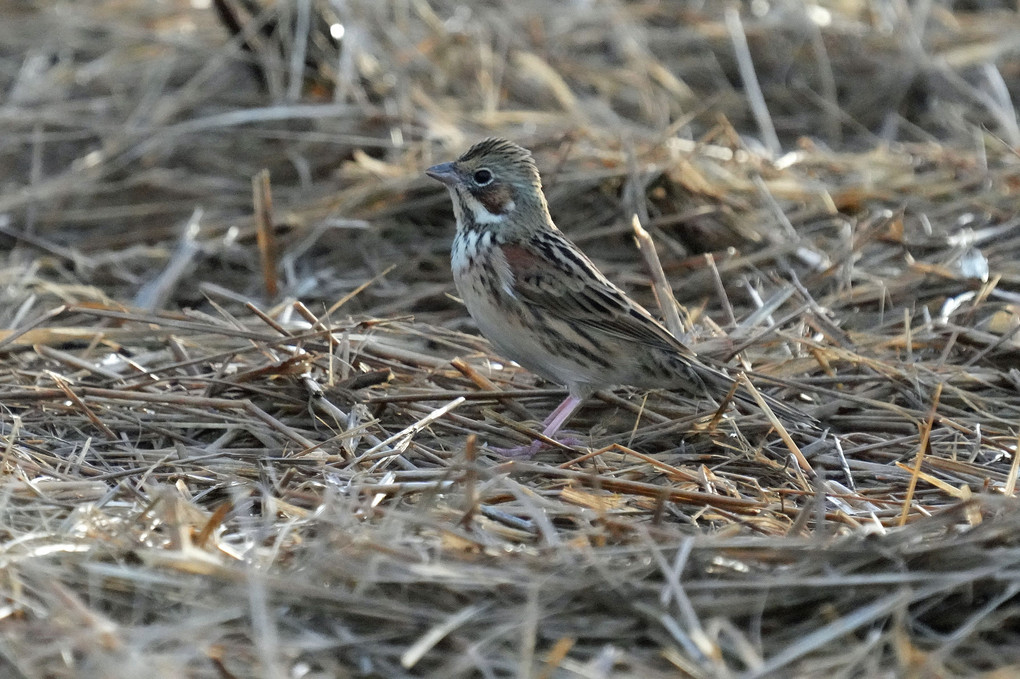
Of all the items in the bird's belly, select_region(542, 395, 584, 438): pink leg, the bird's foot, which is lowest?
select_region(542, 395, 584, 438): pink leg

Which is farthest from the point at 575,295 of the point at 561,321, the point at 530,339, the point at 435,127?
the point at 435,127

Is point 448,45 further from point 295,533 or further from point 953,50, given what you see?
point 295,533

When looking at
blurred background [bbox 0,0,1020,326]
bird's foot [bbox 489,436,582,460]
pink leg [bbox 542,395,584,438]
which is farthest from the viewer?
blurred background [bbox 0,0,1020,326]

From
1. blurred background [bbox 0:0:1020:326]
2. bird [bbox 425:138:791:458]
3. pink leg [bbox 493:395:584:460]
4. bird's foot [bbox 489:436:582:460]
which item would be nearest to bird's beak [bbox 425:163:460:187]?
bird [bbox 425:138:791:458]

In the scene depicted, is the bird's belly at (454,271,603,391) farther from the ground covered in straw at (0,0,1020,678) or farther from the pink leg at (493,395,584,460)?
the ground covered in straw at (0,0,1020,678)

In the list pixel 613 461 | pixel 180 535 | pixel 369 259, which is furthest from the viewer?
pixel 369 259

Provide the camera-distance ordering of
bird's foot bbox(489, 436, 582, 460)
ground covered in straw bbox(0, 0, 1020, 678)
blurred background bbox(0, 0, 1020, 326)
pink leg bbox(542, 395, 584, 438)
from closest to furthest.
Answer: ground covered in straw bbox(0, 0, 1020, 678), bird's foot bbox(489, 436, 582, 460), pink leg bbox(542, 395, 584, 438), blurred background bbox(0, 0, 1020, 326)

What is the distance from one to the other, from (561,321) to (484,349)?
0.67 metres

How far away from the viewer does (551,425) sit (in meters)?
4.71

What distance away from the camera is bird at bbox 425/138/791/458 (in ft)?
15.4

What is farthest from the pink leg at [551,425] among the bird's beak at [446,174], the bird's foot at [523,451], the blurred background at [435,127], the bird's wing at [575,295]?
the blurred background at [435,127]

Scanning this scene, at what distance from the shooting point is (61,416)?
14.7 ft

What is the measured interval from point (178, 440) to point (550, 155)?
10.2ft

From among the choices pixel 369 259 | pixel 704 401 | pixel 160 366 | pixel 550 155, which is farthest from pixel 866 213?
pixel 160 366
